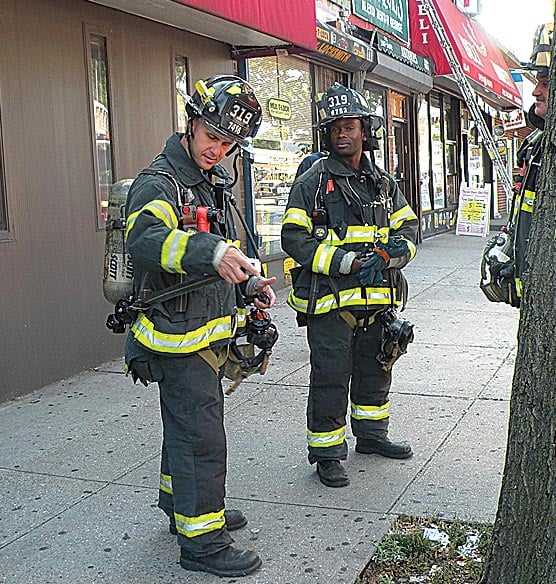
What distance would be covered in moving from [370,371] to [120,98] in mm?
3862

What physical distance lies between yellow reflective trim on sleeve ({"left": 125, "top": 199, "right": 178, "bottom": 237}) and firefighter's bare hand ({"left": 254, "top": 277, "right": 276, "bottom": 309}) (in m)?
0.41

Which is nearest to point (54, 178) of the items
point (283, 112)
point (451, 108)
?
point (283, 112)

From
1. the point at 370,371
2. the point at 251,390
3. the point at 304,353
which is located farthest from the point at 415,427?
the point at 304,353

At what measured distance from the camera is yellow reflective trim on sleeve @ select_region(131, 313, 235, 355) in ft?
11.8

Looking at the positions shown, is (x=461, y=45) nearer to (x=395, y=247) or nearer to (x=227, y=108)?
(x=395, y=247)

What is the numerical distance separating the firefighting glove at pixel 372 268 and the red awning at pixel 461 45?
10775 millimetres

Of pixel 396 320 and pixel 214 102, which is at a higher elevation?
pixel 214 102

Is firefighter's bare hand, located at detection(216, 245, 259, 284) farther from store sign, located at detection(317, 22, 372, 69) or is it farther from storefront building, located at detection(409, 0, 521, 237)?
storefront building, located at detection(409, 0, 521, 237)

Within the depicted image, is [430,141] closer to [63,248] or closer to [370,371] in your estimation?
[63,248]

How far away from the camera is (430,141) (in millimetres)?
17719

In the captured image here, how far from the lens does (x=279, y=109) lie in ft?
35.6

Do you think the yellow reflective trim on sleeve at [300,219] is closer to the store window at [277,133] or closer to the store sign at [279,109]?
the store window at [277,133]

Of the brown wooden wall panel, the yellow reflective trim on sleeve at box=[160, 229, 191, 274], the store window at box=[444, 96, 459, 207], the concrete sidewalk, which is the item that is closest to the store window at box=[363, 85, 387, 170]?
the store window at box=[444, 96, 459, 207]

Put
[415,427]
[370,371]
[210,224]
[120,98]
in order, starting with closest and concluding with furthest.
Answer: [210,224] < [370,371] < [415,427] < [120,98]
